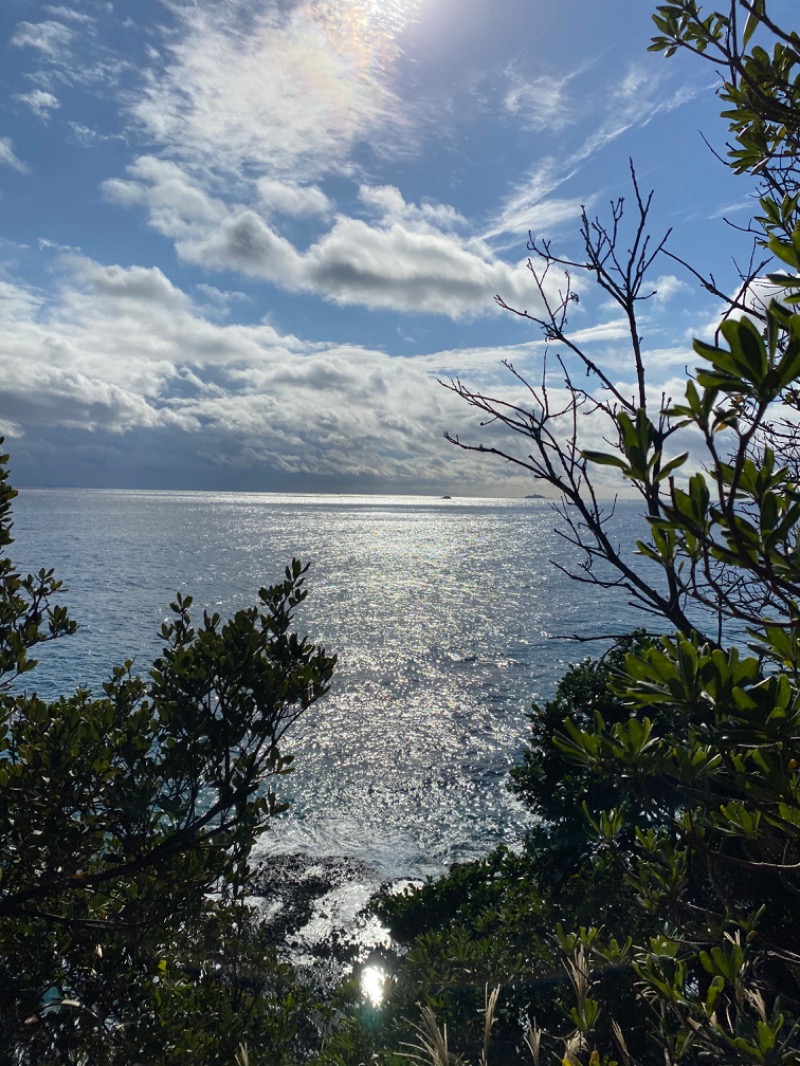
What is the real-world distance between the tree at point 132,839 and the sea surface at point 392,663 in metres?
3.80

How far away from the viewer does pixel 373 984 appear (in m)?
16.5

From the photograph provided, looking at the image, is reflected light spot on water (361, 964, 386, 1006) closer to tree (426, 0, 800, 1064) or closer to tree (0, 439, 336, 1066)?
tree (0, 439, 336, 1066)

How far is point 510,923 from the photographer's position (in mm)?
12977

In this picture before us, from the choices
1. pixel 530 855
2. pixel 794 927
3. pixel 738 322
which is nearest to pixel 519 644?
pixel 530 855

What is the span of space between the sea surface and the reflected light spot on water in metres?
4.82

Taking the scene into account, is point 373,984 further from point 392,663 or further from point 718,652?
point 392,663

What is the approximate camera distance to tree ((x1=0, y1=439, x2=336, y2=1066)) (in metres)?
5.76

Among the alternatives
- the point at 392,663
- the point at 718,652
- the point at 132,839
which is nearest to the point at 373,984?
the point at 132,839

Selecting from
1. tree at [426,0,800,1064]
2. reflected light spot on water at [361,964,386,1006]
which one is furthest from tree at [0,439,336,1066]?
reflected light spot on water at [361,964,386,1006]

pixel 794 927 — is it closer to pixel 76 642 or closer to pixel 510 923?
pixel 510 923

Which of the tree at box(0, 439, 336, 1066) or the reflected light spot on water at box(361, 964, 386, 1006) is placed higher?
the tree at box(0, 439, 336, 1066)

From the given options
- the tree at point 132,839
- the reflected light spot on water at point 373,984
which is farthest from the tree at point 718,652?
the reflected light spot on water at point 373,984

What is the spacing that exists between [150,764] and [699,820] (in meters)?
4.93

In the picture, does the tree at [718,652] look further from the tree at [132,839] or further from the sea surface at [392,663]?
the tree at [132,839]
